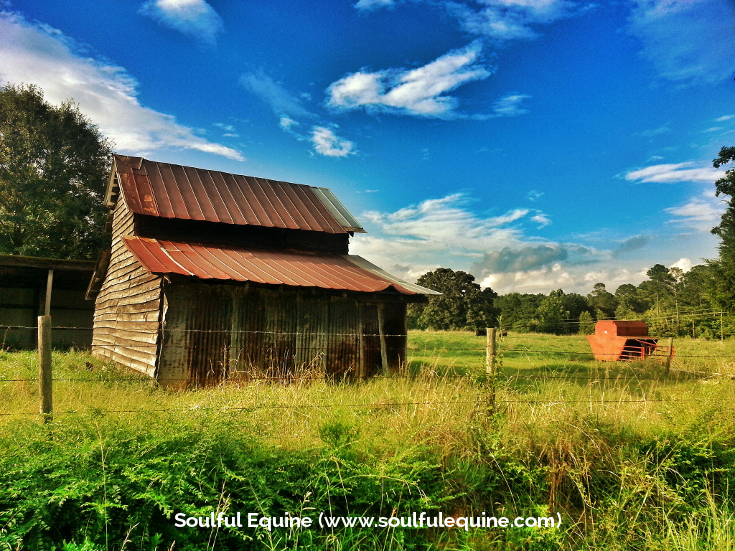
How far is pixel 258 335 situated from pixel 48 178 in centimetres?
2481

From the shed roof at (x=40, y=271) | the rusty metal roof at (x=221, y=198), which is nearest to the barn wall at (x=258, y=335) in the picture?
the rusty metal roof at (x=221, y=198)

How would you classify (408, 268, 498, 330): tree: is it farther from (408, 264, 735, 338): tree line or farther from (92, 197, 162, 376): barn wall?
(92, 197, 162, 376): barn wall

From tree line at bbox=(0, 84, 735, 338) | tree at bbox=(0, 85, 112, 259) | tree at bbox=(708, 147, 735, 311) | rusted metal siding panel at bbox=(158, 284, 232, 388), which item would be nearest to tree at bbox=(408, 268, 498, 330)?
tree line at bbox=(0, 84, 735, 338)

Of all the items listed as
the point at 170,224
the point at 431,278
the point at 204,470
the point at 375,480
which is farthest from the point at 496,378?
the point at 431,278

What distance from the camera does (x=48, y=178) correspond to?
94.8ft

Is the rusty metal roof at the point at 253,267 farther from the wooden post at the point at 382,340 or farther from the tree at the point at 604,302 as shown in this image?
the tree at the point at 604,302

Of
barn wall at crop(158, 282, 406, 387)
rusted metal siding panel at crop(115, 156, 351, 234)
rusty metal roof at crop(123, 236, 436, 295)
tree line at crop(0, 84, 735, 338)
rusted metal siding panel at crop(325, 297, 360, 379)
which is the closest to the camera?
barn wall at crop(158, 282, 406, 387)

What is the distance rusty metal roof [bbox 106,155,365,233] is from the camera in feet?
49.0

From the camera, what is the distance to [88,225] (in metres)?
28.3

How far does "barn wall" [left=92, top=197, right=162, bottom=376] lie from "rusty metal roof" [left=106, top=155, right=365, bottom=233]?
40.9 inches

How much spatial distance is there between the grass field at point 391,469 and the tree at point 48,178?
80.8ft

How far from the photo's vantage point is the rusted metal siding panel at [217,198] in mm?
14891

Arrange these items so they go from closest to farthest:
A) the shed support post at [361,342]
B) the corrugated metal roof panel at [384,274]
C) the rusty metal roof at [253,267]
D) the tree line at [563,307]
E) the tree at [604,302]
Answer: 1. the rusty metal roof at [253,267]
2. the shed support post at [361,342]
3. the corrugated metal roof panel at [384,274]
4. the tree line at [563,307]
5. the tree at [604,302]

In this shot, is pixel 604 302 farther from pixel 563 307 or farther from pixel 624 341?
pixel 624 341
